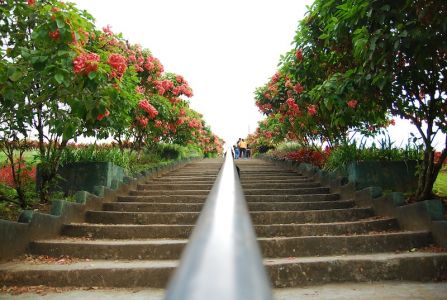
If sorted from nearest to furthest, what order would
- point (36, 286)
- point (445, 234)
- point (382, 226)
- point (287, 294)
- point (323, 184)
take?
point (287, 294) → point (36, 286) → point (445, 234) → point (382, 226) → point (323, 184)

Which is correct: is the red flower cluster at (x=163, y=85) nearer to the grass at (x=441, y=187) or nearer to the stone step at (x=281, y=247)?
the stone step at (x=281, y=247)

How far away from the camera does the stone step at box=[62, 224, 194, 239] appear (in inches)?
189

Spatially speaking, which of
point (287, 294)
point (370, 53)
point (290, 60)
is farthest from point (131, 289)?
point (290, 60)

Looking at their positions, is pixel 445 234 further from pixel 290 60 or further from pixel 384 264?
pixel 290 60

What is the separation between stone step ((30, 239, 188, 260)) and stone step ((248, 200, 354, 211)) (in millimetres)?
1887

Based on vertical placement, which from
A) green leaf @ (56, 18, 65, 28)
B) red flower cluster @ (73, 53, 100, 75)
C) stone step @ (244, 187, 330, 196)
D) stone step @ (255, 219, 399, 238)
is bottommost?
stone step @ (255, 219, 399, 238)

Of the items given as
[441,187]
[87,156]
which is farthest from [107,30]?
[441,187]

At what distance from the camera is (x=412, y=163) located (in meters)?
6.24

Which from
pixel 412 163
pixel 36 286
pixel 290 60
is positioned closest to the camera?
pixel 36 286

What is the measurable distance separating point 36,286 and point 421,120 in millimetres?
5478

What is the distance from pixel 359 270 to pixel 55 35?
12.0 ft

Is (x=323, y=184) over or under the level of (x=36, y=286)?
over

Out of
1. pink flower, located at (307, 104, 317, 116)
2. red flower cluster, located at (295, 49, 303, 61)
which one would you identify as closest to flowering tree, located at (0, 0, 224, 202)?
red flower cluster, located at (295, 49, 303, 61)

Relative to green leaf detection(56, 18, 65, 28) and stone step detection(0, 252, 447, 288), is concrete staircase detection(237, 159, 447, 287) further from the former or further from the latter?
green leaf detection(56, 18, 65, 28)
